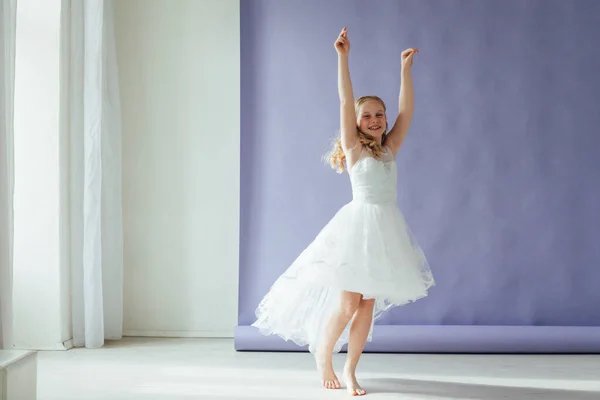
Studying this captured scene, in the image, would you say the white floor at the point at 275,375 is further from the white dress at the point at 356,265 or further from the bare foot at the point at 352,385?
the white dress at the point at 356,265

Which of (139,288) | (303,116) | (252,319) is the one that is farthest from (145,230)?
(303,116)

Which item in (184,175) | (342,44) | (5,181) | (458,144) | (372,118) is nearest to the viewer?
(5,181)

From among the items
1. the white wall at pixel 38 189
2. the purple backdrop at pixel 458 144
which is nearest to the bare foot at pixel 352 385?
the purple backdrop at pixel 458 144

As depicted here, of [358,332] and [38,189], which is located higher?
[38,189]

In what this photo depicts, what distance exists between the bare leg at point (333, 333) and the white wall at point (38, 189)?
1453mm

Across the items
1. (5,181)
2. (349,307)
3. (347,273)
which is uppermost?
(5,181)

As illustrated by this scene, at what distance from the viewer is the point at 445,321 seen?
13.0 feet

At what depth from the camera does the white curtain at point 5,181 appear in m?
2.39

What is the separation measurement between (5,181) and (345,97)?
122 cm

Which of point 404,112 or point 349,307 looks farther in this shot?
point 404,112

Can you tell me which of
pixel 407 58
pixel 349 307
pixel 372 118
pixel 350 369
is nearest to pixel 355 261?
pixel 349 307

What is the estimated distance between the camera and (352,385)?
279 cm

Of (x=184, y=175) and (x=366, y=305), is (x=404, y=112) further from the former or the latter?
(x=184, y=175)

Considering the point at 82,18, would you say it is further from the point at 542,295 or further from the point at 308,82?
the point at 542,295
